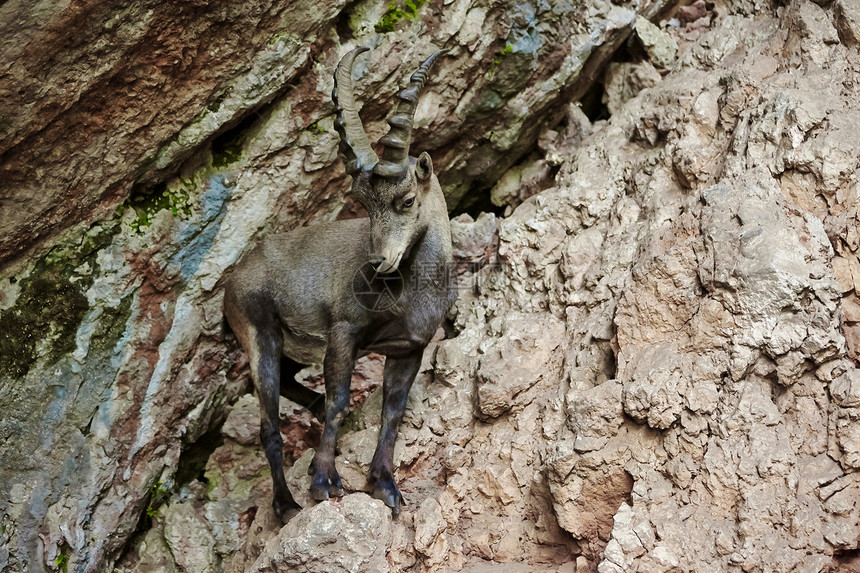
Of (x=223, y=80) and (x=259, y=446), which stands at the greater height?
(x=223, y=80)

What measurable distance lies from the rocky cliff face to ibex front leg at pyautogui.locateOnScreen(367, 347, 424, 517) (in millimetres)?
207

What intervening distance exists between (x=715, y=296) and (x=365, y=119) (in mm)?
3689

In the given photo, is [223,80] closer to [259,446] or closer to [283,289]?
[283,289]

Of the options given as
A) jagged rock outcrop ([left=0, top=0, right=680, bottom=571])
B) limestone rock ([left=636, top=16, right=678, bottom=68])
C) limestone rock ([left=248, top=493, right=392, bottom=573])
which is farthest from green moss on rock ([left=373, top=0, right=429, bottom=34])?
limestone rock ([left=248, top=493, right=392, bottom=573])

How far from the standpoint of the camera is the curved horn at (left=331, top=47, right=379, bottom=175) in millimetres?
5867

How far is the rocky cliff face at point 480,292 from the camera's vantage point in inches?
214

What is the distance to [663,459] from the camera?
5.52 meters

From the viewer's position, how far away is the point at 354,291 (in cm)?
636

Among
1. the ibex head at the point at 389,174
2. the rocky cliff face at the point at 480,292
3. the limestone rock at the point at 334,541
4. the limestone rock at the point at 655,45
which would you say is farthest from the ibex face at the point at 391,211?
the limestone rock at the point at 655,45

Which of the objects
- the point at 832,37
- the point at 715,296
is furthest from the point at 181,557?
the point at 832,37

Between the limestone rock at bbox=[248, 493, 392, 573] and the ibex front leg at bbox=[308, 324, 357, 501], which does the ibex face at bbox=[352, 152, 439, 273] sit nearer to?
the ibex front leg at bbox=[308, 324, 357, 501]

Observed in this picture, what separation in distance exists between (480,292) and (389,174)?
7.29 ft

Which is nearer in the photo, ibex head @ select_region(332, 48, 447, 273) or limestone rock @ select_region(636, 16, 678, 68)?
ibex head @ select_region(332, 48, 447, 273)

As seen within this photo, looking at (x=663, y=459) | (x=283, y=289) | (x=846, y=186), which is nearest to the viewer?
(x=663, y=459)
